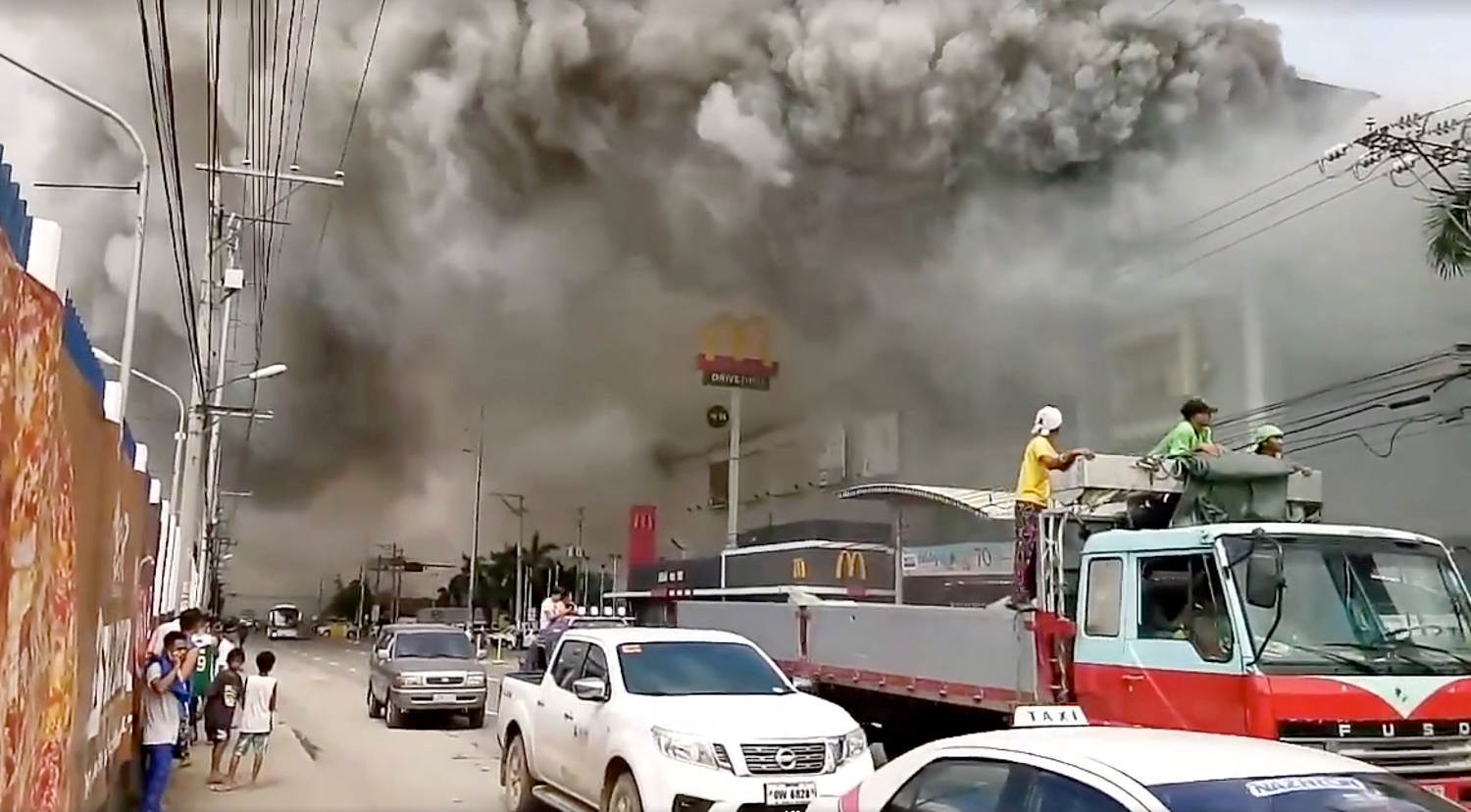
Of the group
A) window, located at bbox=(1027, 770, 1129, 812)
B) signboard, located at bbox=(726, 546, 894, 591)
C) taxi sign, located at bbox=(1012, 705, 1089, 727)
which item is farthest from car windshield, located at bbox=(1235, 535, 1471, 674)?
signboard, located at bbox=(726, 546, 894, 591)

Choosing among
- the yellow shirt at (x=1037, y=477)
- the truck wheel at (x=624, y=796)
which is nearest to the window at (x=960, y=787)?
the truck wheel at (x=624, y=796)

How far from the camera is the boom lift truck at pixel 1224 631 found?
6242 mm

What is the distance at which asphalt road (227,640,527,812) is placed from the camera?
10883 mm

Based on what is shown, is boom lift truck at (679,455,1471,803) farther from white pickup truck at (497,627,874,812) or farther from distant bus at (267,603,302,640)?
Result: distant bus at (267,603,302,640)

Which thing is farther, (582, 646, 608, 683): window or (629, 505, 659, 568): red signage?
(629, 505, 659, 568): red signage

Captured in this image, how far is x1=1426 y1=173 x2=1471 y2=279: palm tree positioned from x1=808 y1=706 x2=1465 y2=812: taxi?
13.8 m

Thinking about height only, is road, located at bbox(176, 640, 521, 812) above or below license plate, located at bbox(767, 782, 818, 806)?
below

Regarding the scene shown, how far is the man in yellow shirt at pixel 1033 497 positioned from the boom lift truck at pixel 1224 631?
8cm

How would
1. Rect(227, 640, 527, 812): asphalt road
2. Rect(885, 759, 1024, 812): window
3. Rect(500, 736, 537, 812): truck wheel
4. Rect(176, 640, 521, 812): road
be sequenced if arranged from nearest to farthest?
Rect(885, 759, 1024, 812): window
Rect(500, 736, 537, 812): truck wheel
Rect(176, 640, 521, 812): road
Rect(227, 640, 527, 812): asphalt road

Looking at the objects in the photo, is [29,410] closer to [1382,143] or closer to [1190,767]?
[1190,767]

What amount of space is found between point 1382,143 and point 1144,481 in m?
11.8

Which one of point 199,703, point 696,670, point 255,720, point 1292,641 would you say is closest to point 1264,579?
point 1292,641

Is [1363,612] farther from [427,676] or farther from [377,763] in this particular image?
[427,676]

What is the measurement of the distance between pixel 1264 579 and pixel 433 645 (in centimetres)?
1433
